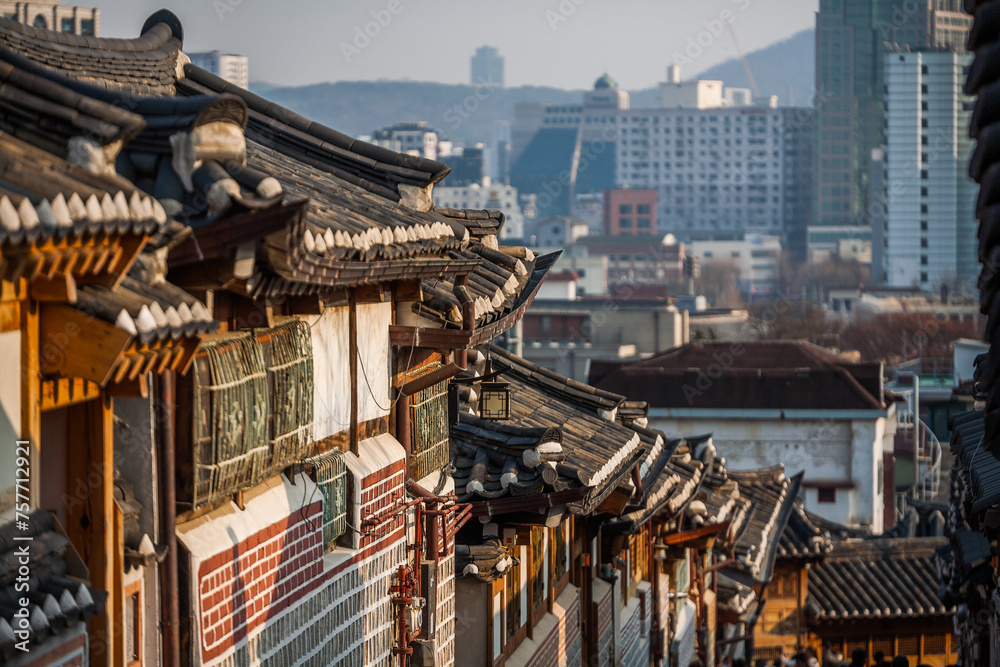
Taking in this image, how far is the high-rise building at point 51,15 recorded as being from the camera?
10605 millimetres

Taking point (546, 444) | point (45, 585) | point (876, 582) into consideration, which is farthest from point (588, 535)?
point (876, 582)

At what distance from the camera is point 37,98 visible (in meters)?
6.09

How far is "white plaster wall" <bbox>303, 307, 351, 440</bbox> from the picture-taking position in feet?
31.0

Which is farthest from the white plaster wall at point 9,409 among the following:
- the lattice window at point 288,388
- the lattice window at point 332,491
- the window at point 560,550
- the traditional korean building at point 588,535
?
the window at point 560,550

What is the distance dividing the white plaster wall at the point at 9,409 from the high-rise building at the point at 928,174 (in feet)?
477

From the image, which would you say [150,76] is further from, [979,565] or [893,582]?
[893,582]

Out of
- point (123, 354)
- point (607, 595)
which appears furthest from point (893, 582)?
point (123, 354)

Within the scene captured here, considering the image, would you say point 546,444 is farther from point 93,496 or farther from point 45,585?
point 45,585

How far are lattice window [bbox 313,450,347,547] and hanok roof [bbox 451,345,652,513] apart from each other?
309cm

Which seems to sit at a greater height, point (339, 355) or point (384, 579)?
point (339, 355)

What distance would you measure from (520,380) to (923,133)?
140 m

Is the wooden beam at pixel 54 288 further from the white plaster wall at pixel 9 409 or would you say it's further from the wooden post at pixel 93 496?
the wooden post at pixel 93 496

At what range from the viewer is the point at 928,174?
150 m

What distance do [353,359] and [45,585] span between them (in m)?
4.49
